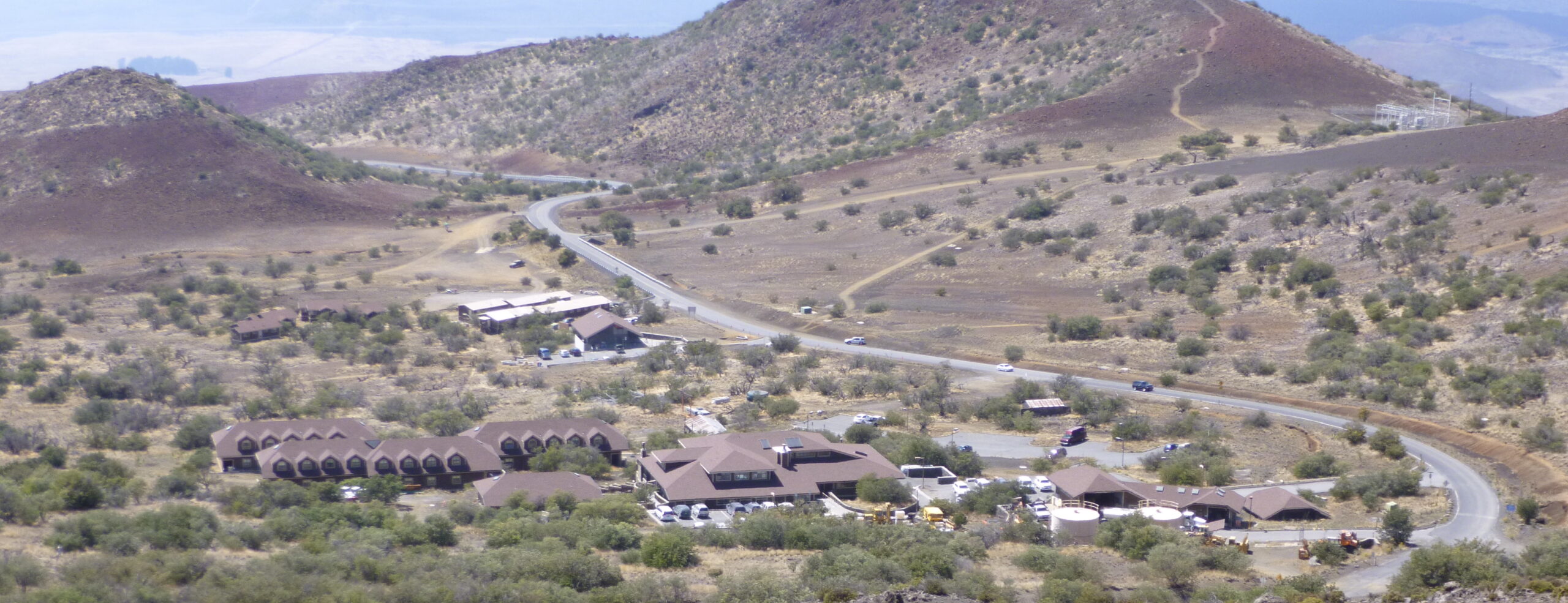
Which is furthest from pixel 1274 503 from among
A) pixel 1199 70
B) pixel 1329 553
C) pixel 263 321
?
pixel 1199 70

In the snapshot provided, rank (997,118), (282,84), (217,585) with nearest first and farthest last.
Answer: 1. (217,585)
2. (997,118)
3. (282,84)

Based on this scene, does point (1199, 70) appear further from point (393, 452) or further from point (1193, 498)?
point (393, 452)

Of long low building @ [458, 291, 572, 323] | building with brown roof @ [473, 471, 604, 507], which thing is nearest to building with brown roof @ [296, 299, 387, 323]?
long low building @ [458, 291, 572, 323]

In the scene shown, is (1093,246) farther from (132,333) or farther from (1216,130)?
(132,333)

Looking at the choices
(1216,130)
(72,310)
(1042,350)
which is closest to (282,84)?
(72,310)

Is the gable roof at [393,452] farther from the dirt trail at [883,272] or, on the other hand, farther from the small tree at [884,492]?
the dirt trail at [883,272]

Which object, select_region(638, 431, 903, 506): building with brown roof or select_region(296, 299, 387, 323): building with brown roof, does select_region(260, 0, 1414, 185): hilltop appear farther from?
select_region(638, 431, 903, 506): building with brown roof
